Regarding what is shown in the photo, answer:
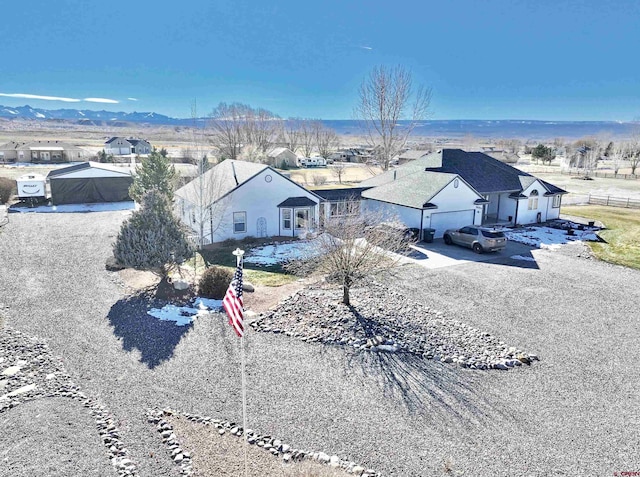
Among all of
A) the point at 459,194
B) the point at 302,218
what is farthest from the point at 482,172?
the point at 302,218

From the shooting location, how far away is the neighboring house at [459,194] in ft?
89.5

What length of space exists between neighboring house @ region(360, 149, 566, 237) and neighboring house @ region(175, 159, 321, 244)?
5600mm

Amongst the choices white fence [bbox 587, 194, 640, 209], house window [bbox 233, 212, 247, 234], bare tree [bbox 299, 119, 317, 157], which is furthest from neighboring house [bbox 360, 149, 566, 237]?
bare tree [bbox 299, 119, 317, 157]

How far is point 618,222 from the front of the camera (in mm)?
31984

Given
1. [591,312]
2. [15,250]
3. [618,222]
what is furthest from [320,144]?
[591,312]

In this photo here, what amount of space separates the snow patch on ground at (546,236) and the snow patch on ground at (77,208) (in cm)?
2974

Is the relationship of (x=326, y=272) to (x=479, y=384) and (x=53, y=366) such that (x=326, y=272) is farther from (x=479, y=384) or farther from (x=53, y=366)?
(x=53, y=366)

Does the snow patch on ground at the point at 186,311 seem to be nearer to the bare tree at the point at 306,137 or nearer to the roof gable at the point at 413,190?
the roof gable at the point at 413,190

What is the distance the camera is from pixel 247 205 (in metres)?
25.8

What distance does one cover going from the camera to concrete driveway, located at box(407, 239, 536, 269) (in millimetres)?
22062

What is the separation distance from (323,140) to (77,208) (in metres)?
76.7

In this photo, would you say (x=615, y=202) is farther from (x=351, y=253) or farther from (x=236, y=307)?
(x=236, y=307)

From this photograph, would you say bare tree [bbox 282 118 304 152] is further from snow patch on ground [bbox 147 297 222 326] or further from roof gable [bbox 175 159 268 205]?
snow patch on ground [bbox 147 297 222 326]

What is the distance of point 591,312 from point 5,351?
18976 mm
